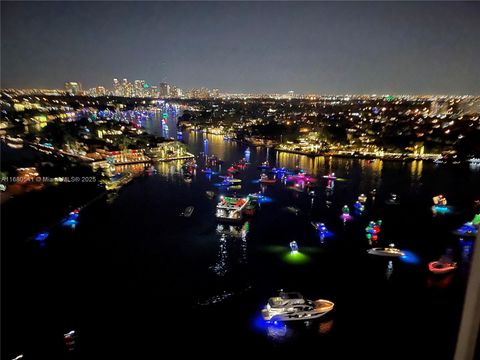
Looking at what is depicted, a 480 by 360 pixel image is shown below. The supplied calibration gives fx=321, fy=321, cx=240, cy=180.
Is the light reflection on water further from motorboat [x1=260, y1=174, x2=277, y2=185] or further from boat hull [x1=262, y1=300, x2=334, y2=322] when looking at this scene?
motorboat [x1=260, y1=174, x2=277, y2=185]

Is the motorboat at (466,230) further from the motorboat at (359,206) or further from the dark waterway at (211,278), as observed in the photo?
the motorboat at (359,206)

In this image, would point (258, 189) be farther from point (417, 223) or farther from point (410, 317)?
point (410, 317)

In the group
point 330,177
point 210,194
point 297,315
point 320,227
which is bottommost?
point 297,315

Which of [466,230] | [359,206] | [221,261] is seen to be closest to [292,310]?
[221,261]

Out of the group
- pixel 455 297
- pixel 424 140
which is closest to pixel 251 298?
pixel 455 297

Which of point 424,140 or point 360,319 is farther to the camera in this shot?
point 424,140

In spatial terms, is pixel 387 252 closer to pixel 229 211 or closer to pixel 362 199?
pixel 362 199
